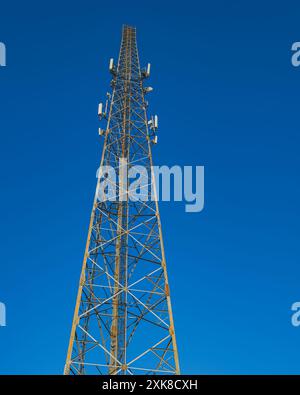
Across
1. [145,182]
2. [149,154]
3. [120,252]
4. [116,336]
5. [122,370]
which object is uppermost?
[149,154]

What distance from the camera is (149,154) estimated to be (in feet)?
87.3

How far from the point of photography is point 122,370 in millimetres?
19609

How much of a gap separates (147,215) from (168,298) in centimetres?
481

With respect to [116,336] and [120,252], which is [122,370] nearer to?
[116,336]
